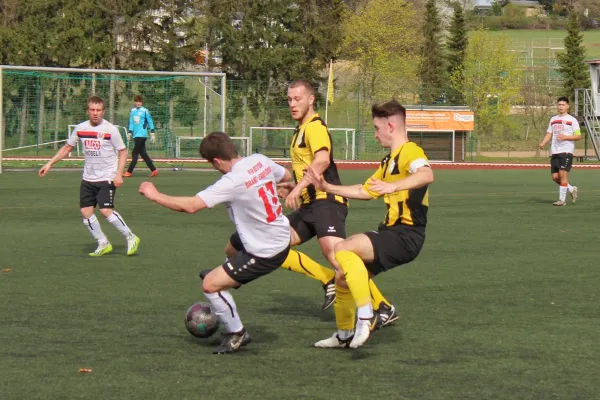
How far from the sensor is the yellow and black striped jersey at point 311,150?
8.34 metres

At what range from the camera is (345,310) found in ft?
22.9

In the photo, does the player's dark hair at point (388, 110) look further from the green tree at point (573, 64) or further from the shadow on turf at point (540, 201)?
the green tree at point (573, 64)

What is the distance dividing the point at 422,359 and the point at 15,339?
2.89 m

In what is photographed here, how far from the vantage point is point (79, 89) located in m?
32.2

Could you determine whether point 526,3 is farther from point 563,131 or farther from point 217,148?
point 217,148

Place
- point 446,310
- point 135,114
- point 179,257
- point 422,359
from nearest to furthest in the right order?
point 422,359 < point 446,310 < point 179,257 < point 135,114

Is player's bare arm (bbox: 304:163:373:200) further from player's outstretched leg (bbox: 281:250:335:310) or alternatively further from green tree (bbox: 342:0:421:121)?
green tree (bbox: 342:0:421:121)

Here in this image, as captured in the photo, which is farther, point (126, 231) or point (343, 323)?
point (126, 231)

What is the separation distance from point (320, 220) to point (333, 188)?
1580 millimetres

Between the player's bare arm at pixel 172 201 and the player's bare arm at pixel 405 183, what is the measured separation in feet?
3.71

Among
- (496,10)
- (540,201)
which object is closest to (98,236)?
(540,201)

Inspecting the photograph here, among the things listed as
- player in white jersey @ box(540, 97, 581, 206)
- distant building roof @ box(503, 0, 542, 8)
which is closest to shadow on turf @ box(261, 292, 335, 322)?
player in white jersey @ box(540, 97, 581, 206)

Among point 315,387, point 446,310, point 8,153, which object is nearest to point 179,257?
point 446,310

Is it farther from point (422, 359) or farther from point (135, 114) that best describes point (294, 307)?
point (135, 114)
